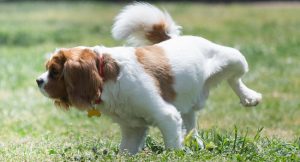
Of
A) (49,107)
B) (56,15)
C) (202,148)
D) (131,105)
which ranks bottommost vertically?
(56,15)

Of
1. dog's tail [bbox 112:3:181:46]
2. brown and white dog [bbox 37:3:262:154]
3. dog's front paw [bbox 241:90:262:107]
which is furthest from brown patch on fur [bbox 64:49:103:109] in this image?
dog's front paw [bbox 241:90:262:107]

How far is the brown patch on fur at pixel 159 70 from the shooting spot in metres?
6.54

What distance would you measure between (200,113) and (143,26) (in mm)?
3588

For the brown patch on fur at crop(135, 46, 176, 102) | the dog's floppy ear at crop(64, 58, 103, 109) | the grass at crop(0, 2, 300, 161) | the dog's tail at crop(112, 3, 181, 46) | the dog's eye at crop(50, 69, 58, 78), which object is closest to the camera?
the dog's floppy ear at crop(64, 58, 103, 109)

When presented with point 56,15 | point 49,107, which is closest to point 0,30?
point 56,15

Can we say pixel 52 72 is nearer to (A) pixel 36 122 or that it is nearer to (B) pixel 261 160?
(B) pixel 261 160

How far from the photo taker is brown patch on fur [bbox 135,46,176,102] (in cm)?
654

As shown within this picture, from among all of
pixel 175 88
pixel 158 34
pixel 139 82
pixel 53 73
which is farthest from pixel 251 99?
pixel 53 73

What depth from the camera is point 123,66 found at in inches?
252

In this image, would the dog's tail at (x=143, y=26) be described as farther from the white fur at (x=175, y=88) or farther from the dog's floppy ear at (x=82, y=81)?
the dog's floppy ear at (x=82, y=81)

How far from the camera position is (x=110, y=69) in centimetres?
635

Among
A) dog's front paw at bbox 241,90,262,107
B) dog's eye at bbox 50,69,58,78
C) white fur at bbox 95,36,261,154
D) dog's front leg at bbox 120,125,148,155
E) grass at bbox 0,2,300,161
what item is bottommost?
grass at bbox 0,2,300,161

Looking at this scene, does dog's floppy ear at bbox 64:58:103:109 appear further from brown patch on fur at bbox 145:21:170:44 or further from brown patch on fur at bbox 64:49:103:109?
brown patch on fur at bbox 145:21:170:44

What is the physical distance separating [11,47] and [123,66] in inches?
515
